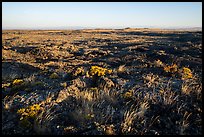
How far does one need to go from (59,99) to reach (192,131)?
11.7 ft

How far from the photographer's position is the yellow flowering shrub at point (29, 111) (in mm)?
5863

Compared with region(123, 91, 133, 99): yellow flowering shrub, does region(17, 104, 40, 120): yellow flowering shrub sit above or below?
below

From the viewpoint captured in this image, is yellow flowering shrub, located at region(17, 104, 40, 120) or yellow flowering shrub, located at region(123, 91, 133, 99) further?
yellow flowering shrub, located at region(123, 91, 133, 99)

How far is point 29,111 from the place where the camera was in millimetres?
6055

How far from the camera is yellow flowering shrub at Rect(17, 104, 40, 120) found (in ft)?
19.2

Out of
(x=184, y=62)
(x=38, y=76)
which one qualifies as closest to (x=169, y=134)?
(x=38, y=76)

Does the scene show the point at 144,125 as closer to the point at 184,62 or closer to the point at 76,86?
the point at 76,86

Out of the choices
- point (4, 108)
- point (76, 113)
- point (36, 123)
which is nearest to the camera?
point (36, 123)

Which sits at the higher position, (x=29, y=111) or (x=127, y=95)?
(x=127, y=95)

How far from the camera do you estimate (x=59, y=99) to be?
22.6 feet

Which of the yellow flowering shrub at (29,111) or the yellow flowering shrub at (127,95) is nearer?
the yellow flowering shrub at (29,111)

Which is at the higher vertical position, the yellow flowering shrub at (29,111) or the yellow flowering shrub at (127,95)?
the yellow flowering shrub at (127,95)

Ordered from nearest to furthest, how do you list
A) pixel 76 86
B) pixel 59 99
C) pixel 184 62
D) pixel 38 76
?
pixel 59 99 < pixel 76 86 < pixel 38 76 < pixel 184 62

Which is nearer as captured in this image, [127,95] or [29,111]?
[29,111]
